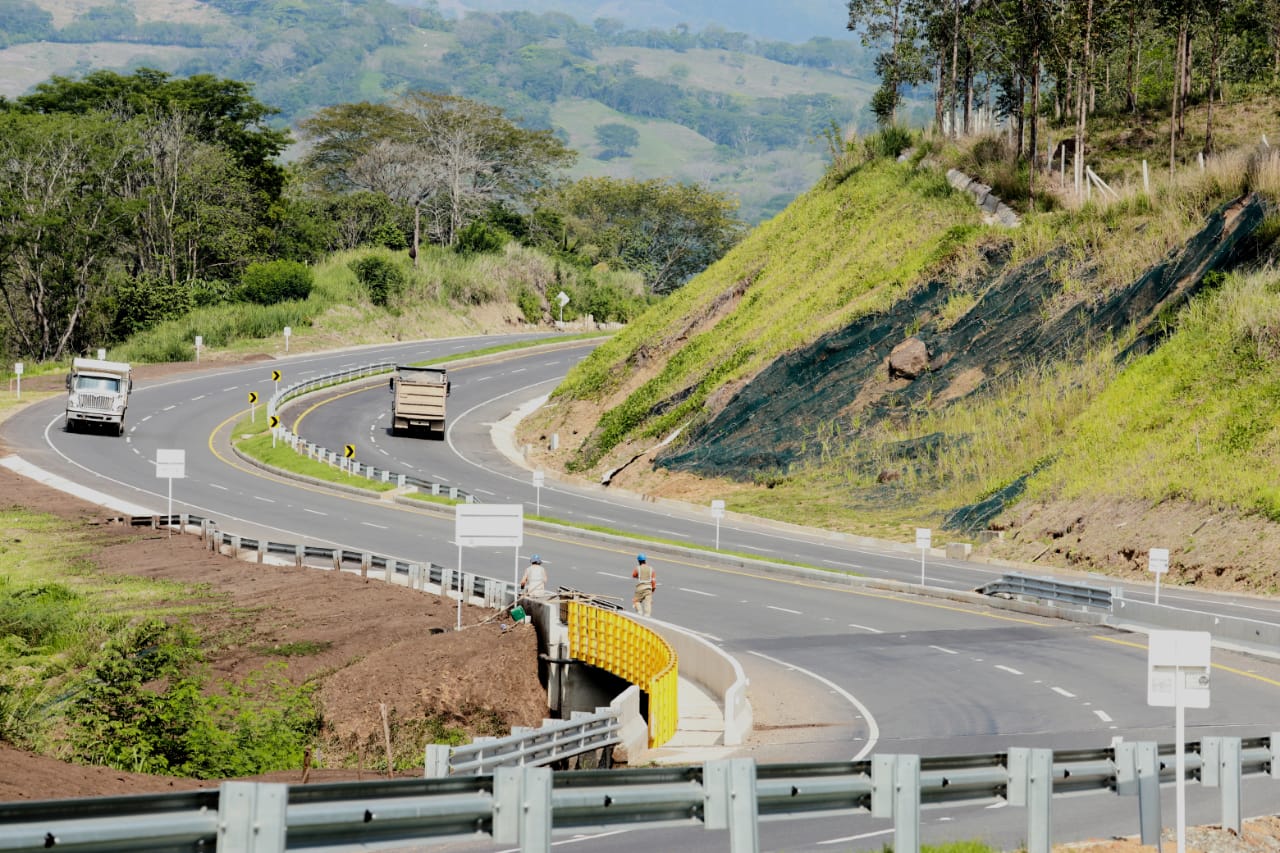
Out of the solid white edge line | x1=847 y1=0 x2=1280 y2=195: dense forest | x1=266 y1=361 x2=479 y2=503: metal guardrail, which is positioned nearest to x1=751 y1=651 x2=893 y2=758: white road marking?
the solid white edge line

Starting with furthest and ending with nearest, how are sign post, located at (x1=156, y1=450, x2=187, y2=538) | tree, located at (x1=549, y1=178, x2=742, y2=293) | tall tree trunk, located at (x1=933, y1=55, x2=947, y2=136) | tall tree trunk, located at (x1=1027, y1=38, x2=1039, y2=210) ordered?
tree, located at (x1=549, y1=178, x2=742, y2=293) < tall tree trunk, located at (x1=933, y1=55, x2=947, y2=136) < tall tree trunk, located at (x1=1027, y1=38, x2=1039, y2=210) < sign post, located at (x1=156, y1=450, x2=187, y2=538)

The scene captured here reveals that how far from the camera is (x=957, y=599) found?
36719 millimetres

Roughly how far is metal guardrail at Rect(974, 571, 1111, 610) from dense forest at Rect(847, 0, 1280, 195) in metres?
26.3

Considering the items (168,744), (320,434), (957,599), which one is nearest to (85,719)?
(168,744)

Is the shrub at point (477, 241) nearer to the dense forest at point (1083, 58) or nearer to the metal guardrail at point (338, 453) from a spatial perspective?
the dense forest at point (1083, 58)

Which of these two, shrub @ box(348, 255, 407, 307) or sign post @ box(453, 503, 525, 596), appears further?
shrub @ box(348, 255, 407, 307)

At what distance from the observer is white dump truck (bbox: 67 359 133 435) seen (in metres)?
64.8

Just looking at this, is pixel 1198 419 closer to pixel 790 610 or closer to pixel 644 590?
pixel 790 610

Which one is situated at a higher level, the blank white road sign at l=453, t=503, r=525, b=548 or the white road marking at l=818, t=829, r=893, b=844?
the white road marking at l=818, t=829, r=893, b=844

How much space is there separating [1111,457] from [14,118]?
74.3m

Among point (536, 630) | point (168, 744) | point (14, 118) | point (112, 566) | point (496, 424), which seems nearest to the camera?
point (168, 744)

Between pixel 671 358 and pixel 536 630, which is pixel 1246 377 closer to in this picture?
pixel 536 630

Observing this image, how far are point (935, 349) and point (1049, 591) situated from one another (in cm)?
2309

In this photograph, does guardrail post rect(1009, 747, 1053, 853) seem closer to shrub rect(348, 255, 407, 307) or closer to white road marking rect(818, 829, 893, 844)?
white road marking rect(818, 829, 893, 844)
